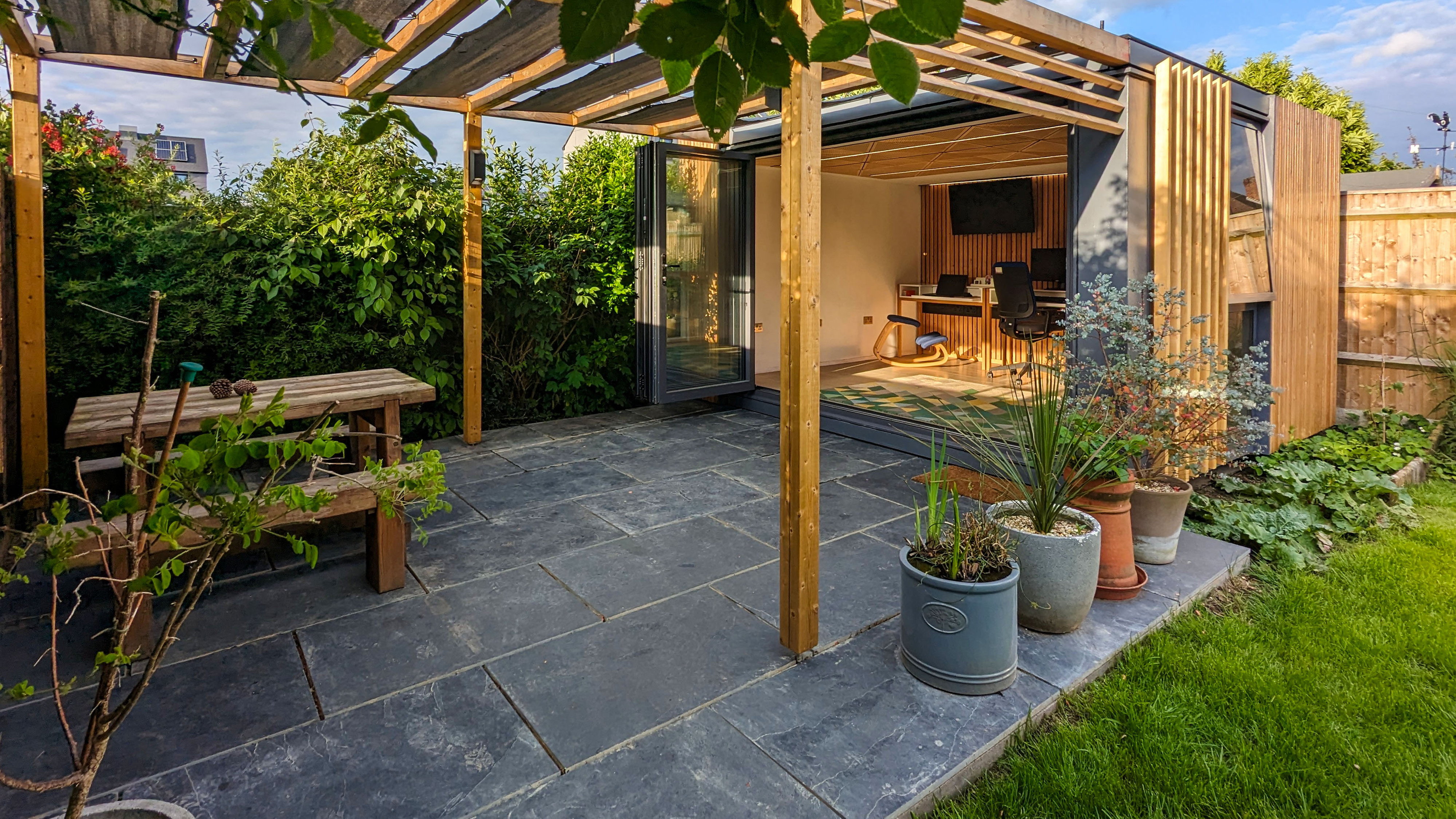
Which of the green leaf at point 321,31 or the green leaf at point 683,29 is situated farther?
the green leaf at point 321,31

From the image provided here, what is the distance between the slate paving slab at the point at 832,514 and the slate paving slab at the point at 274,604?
5.00 feet

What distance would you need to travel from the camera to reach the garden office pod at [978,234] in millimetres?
4195

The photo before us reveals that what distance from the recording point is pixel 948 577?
2.47 meters

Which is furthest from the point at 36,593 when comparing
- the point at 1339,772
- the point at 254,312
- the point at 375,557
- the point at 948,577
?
the point at 1339,772

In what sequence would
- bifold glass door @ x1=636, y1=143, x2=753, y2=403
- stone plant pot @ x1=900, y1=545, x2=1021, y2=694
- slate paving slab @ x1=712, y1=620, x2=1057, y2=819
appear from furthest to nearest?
1. bifold glass door @ x1=636, y1=143, x2=753, y2=403
2. stone plant pot @ x1=900, y1=545, x2=1021, y2=694
3. slate paving slab @ x1=712, y1=620, x2=1057, y2=819

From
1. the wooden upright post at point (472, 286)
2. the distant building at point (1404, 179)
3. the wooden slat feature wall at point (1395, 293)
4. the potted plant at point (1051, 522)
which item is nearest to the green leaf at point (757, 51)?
the potted plant at point (1051, 522)

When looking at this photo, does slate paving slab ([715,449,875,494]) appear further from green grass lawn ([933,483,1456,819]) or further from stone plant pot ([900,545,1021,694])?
green grass lawn ([933,483,1456,819])

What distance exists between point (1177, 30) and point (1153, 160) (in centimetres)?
6071

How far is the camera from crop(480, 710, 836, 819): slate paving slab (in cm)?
193

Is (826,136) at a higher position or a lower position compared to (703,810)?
higher

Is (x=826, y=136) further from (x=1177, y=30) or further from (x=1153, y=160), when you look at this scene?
(x=1177, y=30)

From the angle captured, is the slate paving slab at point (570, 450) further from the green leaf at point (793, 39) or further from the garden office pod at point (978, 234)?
the green leaf at point (793, 39)

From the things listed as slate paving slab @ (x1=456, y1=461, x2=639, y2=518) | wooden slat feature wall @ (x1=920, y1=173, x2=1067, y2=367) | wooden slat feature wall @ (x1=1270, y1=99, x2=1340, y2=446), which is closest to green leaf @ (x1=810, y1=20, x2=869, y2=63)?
slate paving slab @ (x1=456, y1=461, x2=639, y2=518)

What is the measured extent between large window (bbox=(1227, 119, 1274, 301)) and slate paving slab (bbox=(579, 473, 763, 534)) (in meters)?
3.16
